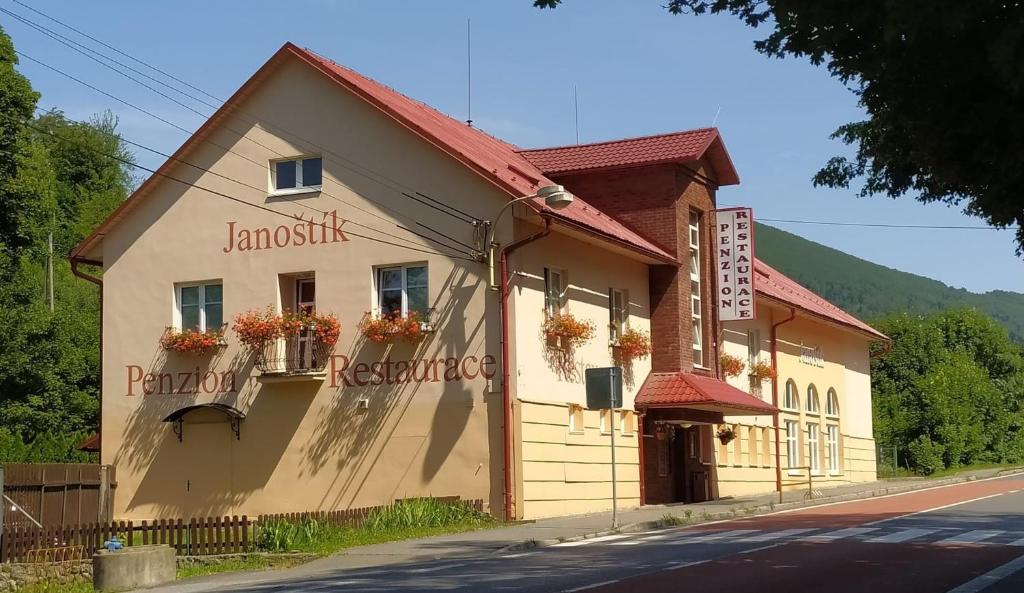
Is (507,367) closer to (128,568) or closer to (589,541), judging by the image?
(589,541)

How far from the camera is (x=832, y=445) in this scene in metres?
46.6

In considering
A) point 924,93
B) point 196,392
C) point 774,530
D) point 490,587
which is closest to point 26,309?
point 196,392

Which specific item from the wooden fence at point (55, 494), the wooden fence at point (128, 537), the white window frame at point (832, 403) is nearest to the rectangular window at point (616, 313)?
the wooden fence at point (128, 537)

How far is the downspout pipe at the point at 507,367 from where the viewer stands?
26141mm

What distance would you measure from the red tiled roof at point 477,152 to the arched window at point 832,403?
16734mm

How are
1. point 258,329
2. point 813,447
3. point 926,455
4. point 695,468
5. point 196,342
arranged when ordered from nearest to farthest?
1. point 258,329
2. point 196,342
3. point 695,468
4. point 813,447
5. point 926,455

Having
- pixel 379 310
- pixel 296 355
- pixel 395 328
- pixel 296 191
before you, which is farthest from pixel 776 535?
pixel 296 191

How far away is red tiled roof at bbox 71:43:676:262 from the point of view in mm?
27391

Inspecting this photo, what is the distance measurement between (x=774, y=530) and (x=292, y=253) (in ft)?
39.9

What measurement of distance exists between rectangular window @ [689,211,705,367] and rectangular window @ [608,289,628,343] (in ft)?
9.14

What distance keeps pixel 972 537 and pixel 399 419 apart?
11636 mm

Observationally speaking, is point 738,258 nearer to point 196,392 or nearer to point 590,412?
point 590,412

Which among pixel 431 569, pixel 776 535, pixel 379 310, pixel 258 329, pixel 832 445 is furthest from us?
pixel 832 445

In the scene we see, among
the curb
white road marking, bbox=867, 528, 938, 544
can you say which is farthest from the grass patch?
white road marking, bbox=867, 528, 938, 544
